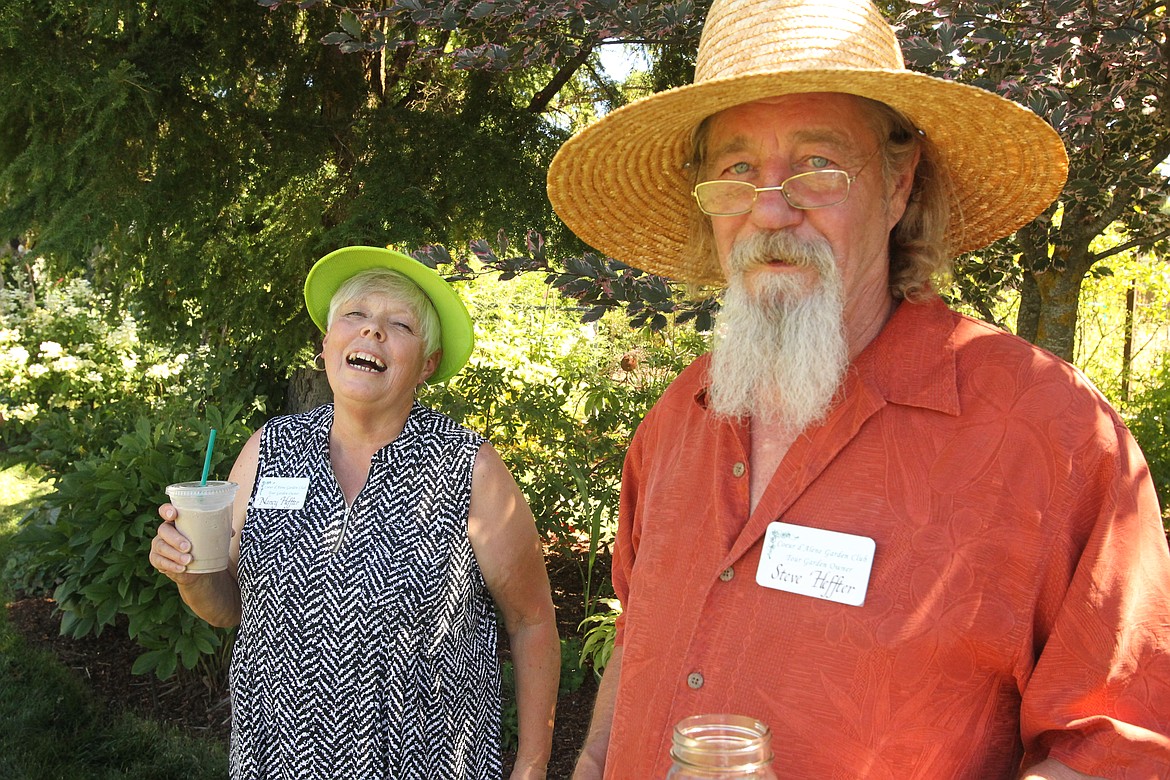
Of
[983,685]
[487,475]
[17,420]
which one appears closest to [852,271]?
[983,685]

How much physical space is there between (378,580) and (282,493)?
1.20ft

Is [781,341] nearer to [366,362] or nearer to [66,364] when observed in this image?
[366,362]

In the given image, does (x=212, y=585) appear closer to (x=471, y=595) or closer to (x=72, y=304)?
(x=471, y=595)

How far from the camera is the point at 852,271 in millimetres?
1793

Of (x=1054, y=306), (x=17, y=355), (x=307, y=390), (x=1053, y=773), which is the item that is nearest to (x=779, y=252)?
(x=1053, y=773)

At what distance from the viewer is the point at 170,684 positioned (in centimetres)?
484

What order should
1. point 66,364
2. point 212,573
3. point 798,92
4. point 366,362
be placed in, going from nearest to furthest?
point 798,92 < point 212,573 < point 366,362 < point 66,364

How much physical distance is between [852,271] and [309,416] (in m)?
1.66

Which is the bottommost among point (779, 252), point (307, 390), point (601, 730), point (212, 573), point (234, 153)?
point (601, 730)

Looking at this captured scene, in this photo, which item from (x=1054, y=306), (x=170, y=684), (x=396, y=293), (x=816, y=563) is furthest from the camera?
(x=170, y=684)

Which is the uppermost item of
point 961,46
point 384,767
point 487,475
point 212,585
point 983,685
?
point 961,46

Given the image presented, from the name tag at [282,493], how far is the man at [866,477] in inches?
36.8

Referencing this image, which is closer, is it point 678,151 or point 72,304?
point 678,151

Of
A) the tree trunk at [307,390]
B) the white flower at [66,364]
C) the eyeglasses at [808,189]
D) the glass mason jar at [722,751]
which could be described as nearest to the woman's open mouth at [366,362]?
the eyeglasses at [808,189]
